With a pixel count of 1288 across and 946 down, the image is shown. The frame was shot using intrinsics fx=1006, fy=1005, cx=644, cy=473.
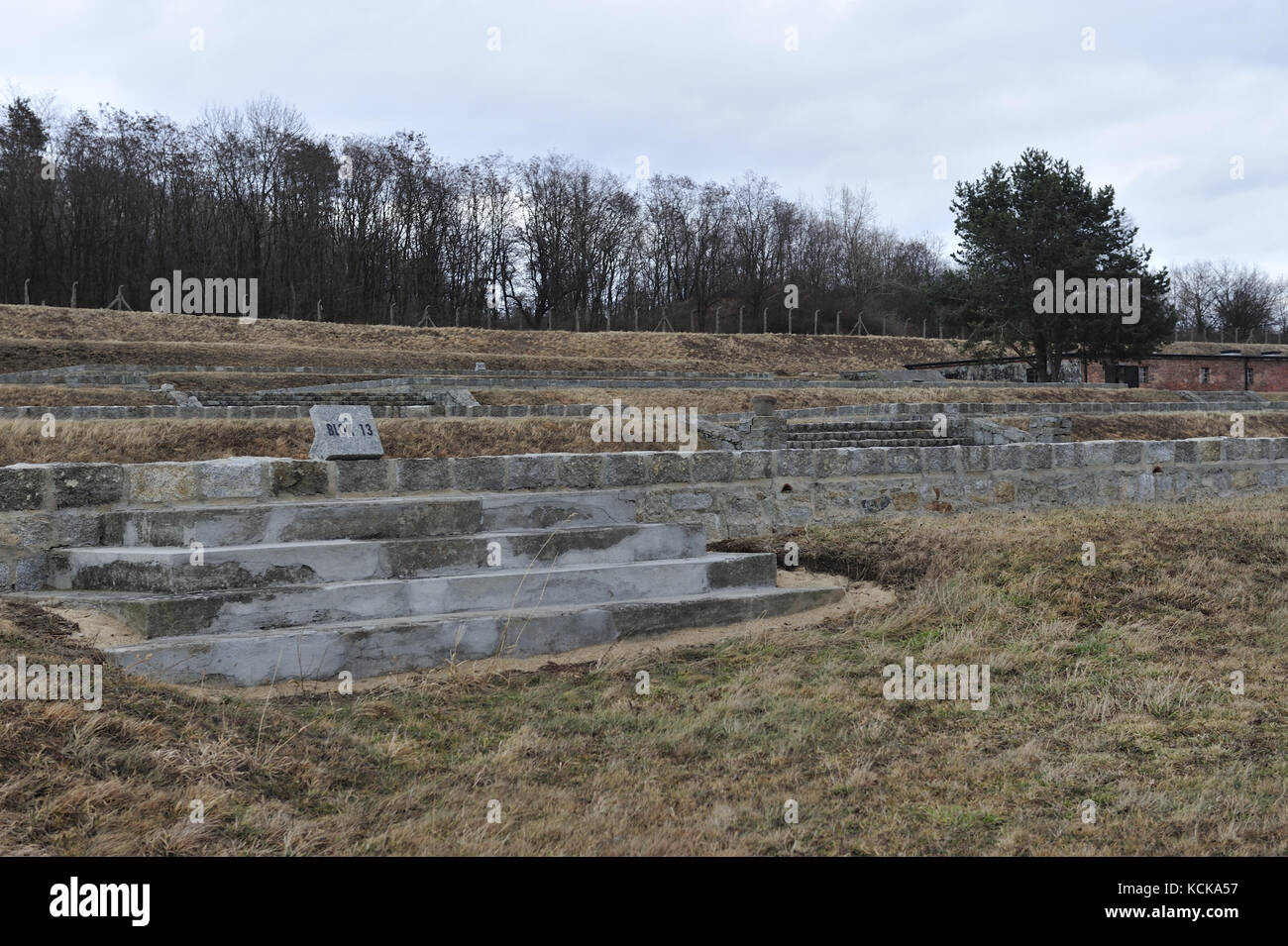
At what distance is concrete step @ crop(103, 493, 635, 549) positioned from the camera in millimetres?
6473

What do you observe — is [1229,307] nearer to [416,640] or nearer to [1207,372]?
[1207,372]

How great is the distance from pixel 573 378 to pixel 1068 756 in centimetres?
2934

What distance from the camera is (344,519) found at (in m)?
6.88

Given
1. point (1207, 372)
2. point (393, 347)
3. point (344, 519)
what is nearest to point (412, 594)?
point (344, 519)

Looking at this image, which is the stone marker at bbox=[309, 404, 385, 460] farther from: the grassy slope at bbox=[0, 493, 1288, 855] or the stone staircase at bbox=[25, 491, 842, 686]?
the grassy slope at bbox=[0, 493, 1288, 855]

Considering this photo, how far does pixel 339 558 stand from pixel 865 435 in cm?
1500
